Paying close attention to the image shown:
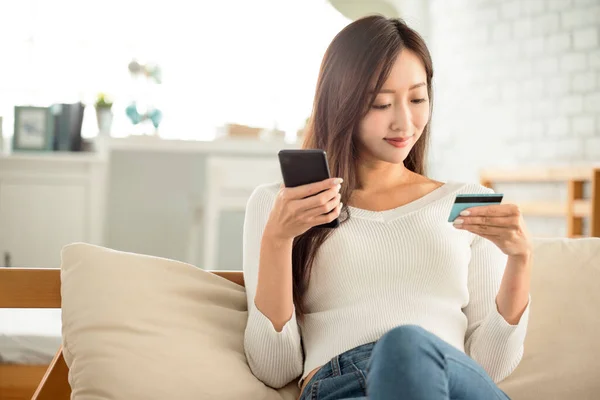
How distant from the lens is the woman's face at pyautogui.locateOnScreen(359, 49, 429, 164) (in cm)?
157

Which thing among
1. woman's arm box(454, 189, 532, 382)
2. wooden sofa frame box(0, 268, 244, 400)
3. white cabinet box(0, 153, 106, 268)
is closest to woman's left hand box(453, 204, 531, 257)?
woman's arm box(454, 189, 532, 382)

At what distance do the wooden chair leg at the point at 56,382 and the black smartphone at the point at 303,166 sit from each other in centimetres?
61

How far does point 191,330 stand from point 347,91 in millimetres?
536

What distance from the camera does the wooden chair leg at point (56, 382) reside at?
1607 mm

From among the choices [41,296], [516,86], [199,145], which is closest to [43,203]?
[199,145]

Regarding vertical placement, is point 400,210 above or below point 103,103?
below

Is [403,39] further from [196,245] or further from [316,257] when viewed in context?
[196,245]

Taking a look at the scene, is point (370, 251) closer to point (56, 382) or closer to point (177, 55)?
point (56, 382)

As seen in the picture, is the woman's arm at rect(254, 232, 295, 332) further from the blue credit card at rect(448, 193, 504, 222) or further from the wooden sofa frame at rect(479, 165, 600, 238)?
the wooden sofa frame at rect(479, 165, 600, 238)

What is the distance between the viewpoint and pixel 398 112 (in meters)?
1.57

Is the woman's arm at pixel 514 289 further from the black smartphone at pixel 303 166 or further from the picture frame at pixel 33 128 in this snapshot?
the picture frame at pixel 33 128

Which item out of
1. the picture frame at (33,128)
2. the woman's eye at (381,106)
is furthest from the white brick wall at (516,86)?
the woman's eye at (381,106)

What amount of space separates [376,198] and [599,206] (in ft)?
6.97

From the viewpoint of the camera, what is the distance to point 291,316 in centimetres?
152
